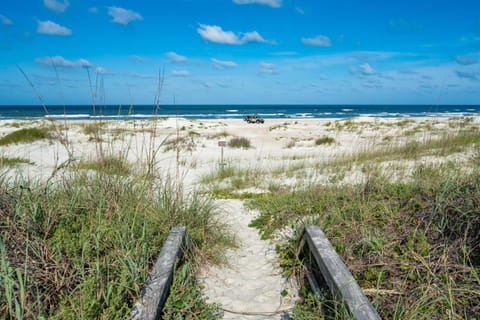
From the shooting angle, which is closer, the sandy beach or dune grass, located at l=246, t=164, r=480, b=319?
dune grass, located at l=246, t=164, r=480, b=319

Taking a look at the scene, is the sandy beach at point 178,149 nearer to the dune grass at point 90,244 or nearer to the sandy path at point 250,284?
the dune grass at point 90,244

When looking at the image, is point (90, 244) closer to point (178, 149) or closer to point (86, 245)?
point (86, 245)

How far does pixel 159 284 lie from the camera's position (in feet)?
7.87

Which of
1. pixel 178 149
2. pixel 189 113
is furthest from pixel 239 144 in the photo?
pixel 189 113

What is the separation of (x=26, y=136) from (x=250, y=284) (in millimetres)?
14739

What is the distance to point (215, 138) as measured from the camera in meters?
18.4

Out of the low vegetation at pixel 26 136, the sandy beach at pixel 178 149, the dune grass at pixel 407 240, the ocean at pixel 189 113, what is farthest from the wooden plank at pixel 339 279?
the low vegetation at pixel 26 136

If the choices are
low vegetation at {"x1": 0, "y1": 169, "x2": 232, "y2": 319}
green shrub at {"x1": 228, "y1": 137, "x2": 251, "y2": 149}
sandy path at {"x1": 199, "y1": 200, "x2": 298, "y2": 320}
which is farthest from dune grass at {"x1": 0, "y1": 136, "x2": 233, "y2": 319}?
green shrub at {"x1": 228, "y1": 137, "x2": 251, "y2": 149}

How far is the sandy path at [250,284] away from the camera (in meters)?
2.89

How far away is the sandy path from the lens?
2.89 m

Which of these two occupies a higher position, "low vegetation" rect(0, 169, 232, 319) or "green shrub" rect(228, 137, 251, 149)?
"low vegetation" rect(0, 169, 232, 319)

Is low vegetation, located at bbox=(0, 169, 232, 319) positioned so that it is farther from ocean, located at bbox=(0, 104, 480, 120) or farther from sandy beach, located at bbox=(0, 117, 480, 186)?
ocean, located at bbox=(0, 104, 480, 120)

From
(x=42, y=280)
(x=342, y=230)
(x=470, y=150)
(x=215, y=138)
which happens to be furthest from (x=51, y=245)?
(x=215, y=138)

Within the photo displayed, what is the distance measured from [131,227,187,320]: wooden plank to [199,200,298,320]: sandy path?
51cm
